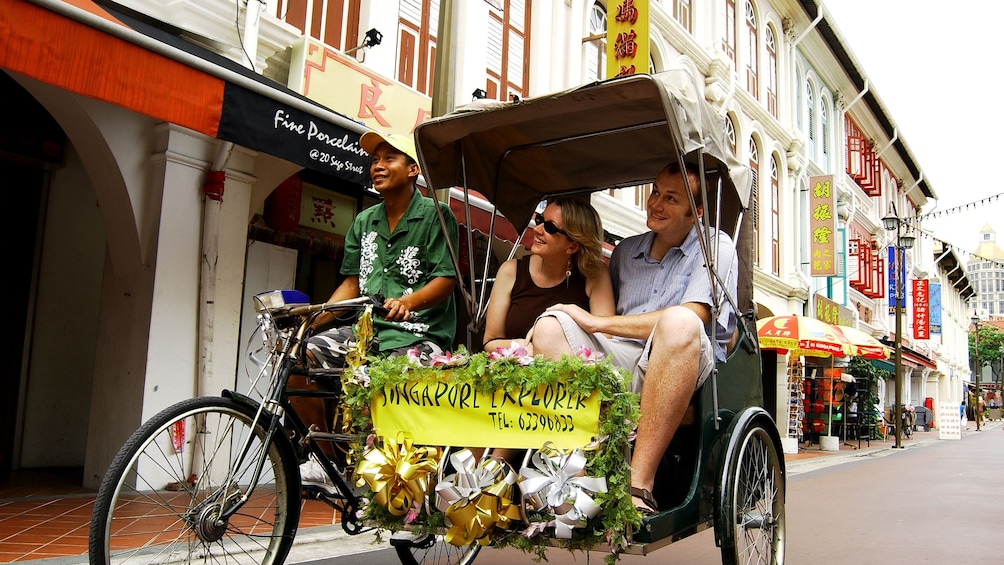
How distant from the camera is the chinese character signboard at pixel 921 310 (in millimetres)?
36312

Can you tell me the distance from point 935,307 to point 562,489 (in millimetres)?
44833

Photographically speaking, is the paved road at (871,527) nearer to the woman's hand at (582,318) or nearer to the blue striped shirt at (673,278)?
the woman's hand at (582,318)

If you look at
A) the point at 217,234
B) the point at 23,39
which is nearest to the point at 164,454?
the point at 23,39

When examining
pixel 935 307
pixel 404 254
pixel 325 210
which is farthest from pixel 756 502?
pixel 935 307

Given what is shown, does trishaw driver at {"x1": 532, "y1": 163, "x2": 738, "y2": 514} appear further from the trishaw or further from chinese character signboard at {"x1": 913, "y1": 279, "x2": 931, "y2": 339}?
chinese character signboard at {"x1": 913, "y1": 279, "x2": 931, "y2": 339}

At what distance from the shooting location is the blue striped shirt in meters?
3.23

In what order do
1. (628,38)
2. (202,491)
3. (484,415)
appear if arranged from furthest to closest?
(628,38) → (484,415) → (202,491)

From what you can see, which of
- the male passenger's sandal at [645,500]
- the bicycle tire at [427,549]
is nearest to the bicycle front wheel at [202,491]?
the bicycle tire at [427,549]

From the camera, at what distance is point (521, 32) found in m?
11.8

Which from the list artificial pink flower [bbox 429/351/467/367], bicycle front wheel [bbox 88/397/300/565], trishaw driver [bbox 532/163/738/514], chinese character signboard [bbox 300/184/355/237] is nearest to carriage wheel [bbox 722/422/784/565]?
trishaw driver [bbox 532/163/738/514]

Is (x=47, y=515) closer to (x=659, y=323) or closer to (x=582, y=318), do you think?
(x=582, y=318)

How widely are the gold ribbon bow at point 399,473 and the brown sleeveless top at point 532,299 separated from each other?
1.00 metres

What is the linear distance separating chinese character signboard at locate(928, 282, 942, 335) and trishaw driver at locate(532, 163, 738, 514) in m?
41.0

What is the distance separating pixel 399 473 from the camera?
106 inches
